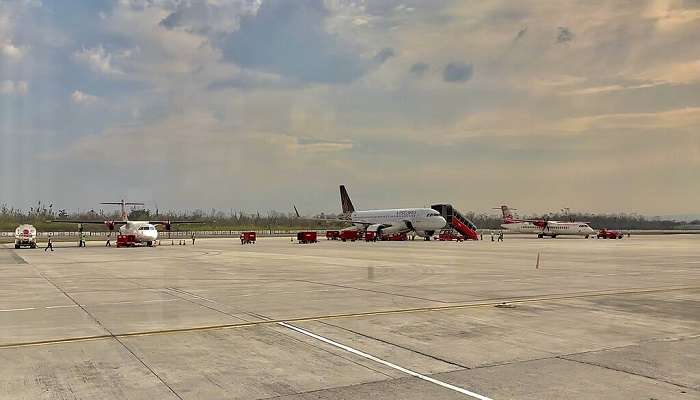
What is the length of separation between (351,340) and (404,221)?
6788cm

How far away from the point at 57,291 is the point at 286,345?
511 inches

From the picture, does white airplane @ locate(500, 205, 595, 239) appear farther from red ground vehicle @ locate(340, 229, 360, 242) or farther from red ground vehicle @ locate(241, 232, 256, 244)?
red ground vehicle @ locate(241, 232, 256, 244)

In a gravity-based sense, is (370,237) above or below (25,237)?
above

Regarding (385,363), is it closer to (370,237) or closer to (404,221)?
(370,237)

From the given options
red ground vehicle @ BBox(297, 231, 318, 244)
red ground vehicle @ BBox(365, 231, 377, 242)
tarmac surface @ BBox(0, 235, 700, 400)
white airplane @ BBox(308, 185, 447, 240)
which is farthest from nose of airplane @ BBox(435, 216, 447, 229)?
tarmac surface @ BBox(0, 235, 700, 400)

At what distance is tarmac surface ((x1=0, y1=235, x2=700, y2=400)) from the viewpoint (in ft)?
27.0

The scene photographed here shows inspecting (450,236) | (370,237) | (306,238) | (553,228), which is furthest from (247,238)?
(553,228)

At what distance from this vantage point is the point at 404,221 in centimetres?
7894

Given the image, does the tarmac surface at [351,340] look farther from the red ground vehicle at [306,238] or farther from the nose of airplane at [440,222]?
the nose of airplane at [440,222]

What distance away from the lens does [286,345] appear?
1107cm

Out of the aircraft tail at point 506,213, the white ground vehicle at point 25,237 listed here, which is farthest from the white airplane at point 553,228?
the white ground vehicle at point 25,237

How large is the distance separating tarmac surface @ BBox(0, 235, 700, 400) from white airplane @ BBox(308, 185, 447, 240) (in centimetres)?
5362

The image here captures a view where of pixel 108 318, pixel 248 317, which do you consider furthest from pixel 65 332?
pixel 248 317

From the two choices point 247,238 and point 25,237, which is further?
point 247,238
